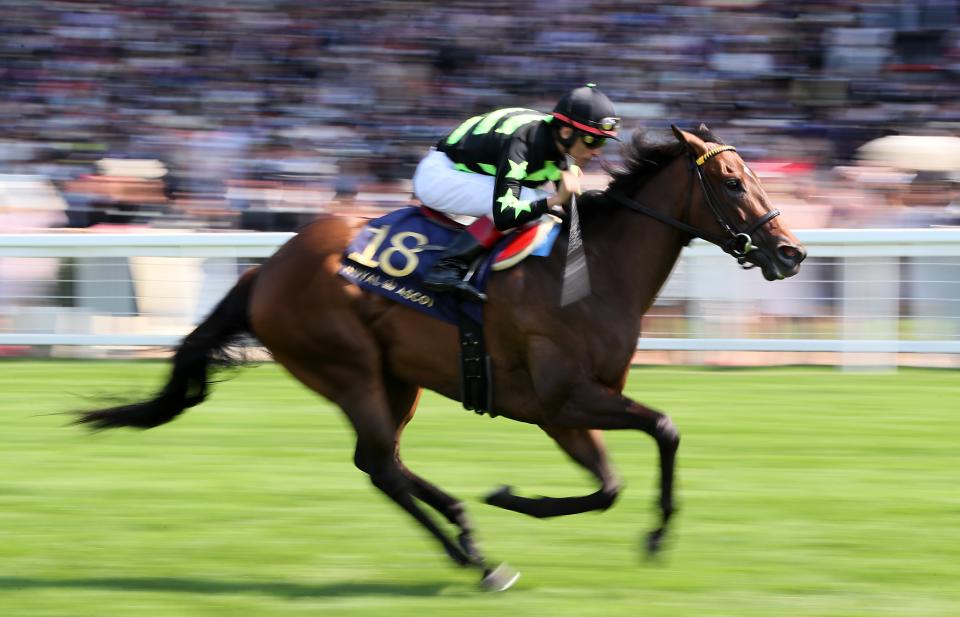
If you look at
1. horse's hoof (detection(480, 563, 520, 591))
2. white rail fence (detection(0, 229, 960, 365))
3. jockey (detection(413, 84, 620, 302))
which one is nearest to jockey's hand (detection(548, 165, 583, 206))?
jockey (detection(413, 84, 620, 302))

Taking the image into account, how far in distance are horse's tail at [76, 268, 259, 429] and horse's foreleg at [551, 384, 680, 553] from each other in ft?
4.53

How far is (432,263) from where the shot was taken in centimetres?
459

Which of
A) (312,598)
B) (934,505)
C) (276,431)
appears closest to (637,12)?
(276,431)

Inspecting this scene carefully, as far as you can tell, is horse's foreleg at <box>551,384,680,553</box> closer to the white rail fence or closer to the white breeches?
the white breeches

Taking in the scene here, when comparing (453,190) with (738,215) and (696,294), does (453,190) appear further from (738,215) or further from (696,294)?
(696,294)

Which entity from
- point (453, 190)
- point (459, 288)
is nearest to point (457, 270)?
point (459, 288)

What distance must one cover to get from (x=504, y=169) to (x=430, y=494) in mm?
1192

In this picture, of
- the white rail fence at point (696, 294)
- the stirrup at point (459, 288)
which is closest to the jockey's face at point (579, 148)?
the stirrup at point (459, 288)

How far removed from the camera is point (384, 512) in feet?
17.2

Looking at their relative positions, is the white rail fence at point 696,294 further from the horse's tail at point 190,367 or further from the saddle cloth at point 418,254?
the saddle cloth at point 418,254

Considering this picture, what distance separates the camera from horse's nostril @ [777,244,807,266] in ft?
14.4

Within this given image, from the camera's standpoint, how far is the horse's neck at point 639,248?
→ 4508mm

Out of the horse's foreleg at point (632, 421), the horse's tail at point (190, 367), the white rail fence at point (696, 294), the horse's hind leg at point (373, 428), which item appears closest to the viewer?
the horse's foreleg at point (632, 421)

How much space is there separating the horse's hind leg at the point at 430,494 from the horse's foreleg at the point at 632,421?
53cm
